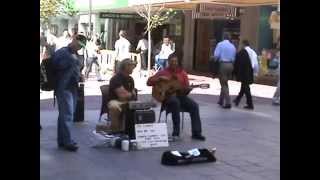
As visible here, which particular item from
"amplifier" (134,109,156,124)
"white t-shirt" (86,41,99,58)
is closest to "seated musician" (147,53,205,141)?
"amplifier" (134,109,156,124)

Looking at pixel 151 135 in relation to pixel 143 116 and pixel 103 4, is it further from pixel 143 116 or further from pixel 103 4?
pixel 103 4

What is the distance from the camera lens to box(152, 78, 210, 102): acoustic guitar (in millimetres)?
9000

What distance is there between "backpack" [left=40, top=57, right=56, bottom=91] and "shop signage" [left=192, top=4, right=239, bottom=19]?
13.3m

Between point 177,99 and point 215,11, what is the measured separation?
12.6m

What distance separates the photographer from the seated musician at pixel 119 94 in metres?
8.50

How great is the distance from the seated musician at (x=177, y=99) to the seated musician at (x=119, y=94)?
18.8 inches

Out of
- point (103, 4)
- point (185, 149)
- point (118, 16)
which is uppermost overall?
point (103, 4)

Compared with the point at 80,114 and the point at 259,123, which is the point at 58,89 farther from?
the point at 259,123

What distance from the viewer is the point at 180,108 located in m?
9.22

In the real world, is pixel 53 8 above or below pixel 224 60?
above

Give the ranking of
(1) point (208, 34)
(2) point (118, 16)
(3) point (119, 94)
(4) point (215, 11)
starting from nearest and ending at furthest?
(3) point (119, 94), (4) point (215, 11), (1) point (208, 34), (2) point (118, 16)

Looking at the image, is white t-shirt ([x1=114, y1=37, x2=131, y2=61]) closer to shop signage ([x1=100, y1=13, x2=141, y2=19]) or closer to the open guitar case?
shop signage ([x1=100, y1=13, x2=141, y2=19])

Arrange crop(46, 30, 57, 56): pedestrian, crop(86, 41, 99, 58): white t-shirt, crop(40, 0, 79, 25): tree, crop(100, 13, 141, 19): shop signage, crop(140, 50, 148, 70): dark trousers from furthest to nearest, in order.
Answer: crop(100, 13, 141, 19): shop signage, crop(140, 50, 148, 70): dark trousers, crop(40, 0, 79, 25): tree, crop(86, 41, 99, 58): white t-shirt, crop(46, 30, 57, 56): pedestrian

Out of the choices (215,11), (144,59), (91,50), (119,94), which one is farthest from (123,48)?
(119,94)
